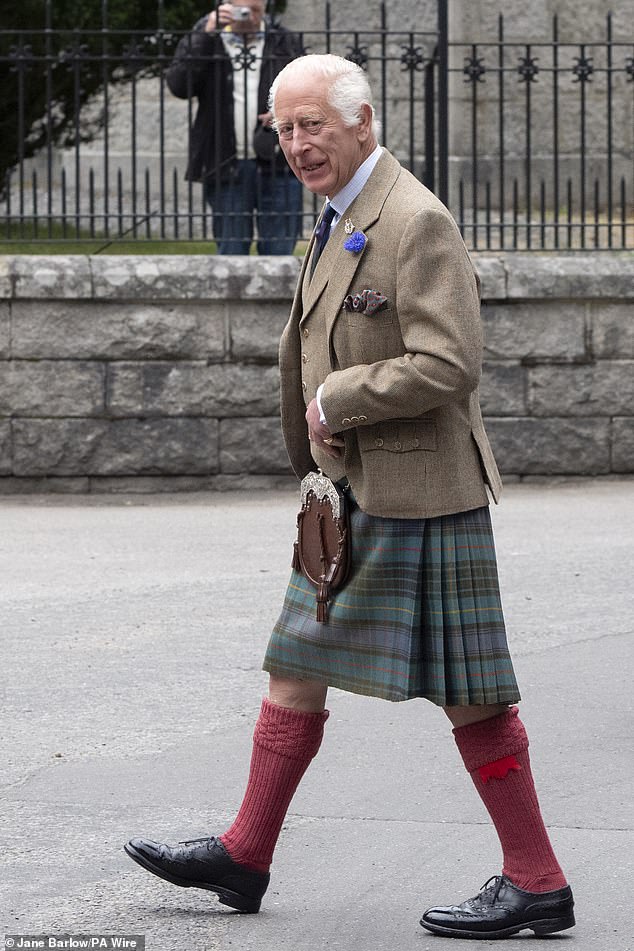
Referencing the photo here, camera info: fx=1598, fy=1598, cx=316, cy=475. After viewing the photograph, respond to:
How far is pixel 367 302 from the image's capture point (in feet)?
10.7

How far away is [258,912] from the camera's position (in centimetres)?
344

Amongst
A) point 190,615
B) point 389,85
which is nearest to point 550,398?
point 190,615

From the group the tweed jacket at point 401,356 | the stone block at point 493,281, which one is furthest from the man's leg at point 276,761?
the stone block at point 493,281

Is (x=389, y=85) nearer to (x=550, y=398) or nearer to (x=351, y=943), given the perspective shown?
(x=550, y=398)

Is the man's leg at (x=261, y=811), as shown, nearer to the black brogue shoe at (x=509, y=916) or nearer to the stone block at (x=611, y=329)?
the black brogue shoe at (x=509, y=916)

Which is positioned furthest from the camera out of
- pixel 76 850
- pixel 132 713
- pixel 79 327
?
pixel 79 327

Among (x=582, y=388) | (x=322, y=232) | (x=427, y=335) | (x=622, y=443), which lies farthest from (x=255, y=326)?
(x=427, y=335)

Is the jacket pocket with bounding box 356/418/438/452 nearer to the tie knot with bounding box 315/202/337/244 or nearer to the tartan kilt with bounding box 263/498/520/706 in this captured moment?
the tartan kilt with bounding box 263/498/520/706

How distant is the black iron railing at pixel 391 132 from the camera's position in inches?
352

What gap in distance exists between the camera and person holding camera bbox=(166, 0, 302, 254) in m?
8.95

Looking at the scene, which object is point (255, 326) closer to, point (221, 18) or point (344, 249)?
point (221, 18)

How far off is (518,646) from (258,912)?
7.95 feet

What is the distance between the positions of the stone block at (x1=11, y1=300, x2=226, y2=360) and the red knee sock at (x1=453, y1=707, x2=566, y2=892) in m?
5.67

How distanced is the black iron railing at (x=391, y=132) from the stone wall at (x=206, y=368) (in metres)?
0.40
